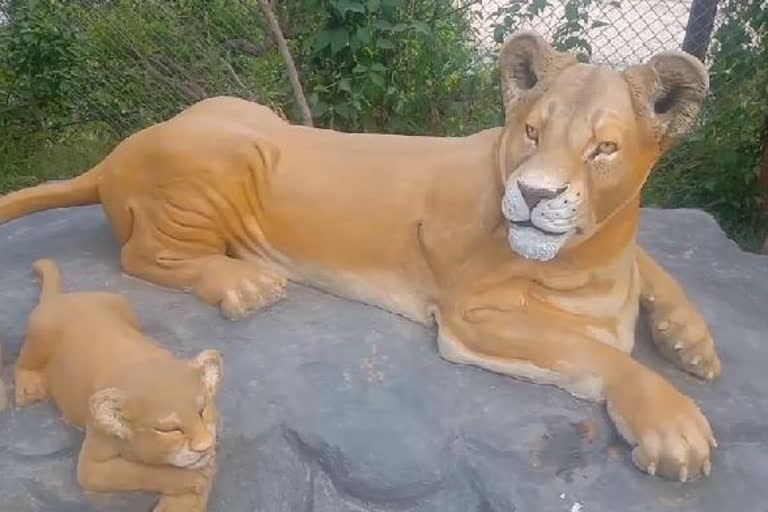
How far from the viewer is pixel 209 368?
201 cm

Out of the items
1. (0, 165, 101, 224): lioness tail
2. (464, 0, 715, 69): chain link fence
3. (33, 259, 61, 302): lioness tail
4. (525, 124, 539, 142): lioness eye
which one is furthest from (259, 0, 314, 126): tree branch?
(525, 124, 539, 142): lioness eye

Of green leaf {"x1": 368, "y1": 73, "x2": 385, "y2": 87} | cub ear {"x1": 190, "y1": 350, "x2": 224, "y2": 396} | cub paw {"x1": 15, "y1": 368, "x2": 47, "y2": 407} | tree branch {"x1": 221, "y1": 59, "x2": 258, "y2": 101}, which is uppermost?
green leaf {"x1": 368, "y1": 73, "x2": 385, "y2": 87}

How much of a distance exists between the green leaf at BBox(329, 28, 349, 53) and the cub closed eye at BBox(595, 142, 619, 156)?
2220 mm

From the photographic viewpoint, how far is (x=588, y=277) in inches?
92.7

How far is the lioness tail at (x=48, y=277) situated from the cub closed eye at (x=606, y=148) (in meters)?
1.21

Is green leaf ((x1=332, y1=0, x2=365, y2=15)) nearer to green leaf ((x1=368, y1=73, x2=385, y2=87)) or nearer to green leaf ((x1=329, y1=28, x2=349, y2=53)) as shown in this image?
green leaf ((x1=329, y1=28, x2=349, y2=53))

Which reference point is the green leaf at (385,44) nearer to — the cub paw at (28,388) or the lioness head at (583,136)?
the lioness head at (583,136)

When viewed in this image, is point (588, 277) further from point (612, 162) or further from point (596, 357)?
point (612, 162)

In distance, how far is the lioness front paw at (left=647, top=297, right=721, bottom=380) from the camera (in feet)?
8.04

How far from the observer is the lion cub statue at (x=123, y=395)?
1944 millimetres

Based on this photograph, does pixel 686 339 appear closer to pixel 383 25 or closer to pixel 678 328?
pixel 678 328

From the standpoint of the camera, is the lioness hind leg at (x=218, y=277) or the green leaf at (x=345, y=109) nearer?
the lioness hind leg at (x=218, y=277)

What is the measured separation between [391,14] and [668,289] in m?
2.02

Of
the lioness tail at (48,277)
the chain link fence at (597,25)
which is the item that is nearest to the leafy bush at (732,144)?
the chain link fence at (597,25)
